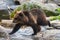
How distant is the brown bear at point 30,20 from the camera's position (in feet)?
24.6

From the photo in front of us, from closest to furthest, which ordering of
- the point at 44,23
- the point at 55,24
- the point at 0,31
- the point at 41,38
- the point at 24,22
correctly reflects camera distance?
1. the point at 0,31
2. the point at 41,38
3. the point at 24,22
4. the point at 44,23
5. the point at 55,24

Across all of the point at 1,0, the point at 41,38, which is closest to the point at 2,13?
the point at 1,0

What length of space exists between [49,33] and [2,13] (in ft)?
19.3

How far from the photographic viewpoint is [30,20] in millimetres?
7832

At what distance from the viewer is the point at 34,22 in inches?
311

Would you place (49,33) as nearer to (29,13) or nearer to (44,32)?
(44,32)

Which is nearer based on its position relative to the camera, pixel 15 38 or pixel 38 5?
pixel 15 38

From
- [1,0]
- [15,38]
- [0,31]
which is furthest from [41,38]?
[1,0]

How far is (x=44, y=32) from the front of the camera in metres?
7.95

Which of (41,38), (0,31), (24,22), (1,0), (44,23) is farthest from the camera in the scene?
(1,0)

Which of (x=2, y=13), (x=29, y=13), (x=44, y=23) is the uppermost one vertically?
(x=29, y=13)

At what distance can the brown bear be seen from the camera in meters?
7.50

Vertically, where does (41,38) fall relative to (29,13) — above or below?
below

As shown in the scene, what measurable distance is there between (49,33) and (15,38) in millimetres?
1176
